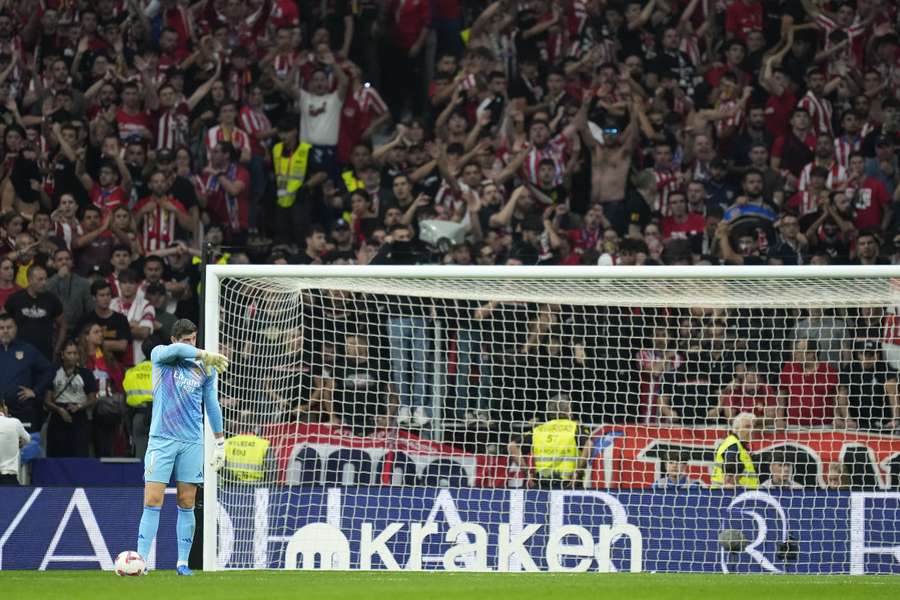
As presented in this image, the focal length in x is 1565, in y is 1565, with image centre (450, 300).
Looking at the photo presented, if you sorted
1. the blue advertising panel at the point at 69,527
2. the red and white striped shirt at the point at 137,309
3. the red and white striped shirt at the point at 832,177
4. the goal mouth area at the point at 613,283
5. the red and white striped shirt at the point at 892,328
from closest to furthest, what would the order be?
the goal mouth area at the point at 613,283
the blue advertising panel at the point at 69,527
the red and white striped shirt at the point at 892,328
the red and white striped shirt at the point at 137,309
the red and white striped shirt at the point at 832,177

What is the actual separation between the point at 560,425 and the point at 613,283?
1.40 meters

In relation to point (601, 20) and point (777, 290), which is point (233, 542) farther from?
point (601, 20)

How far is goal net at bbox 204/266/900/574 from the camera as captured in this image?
13.4m

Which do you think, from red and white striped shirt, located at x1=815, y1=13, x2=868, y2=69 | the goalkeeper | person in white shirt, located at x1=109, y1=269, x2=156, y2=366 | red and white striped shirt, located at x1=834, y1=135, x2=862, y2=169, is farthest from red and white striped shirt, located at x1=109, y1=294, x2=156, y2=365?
red and white striped shirt, located at x1=815, y1=13, x2=868, y2=69

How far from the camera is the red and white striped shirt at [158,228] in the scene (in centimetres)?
1825

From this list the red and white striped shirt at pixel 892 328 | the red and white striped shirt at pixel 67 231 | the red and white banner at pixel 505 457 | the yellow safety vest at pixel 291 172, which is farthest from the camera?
the yellow safety vest at pixel 291 172

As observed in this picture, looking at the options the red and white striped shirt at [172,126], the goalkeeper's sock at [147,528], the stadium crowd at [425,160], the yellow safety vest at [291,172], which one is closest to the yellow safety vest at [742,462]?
the stadium crowd at [425,160]

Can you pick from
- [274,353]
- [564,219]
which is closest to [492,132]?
[564,219]

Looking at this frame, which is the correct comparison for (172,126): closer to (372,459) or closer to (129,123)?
(129,123)

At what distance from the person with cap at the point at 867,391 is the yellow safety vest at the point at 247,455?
17.0 feet

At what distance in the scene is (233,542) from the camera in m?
13.4

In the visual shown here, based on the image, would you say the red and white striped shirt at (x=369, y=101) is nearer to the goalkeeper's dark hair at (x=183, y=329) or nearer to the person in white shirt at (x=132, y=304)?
the person in white shirt at (x=132, y=304)

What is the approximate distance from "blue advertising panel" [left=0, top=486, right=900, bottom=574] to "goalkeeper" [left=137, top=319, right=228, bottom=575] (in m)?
1.53

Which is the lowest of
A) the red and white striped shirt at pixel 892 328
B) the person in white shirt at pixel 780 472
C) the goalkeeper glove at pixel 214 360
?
the person in white shirt at pixel 780 472
